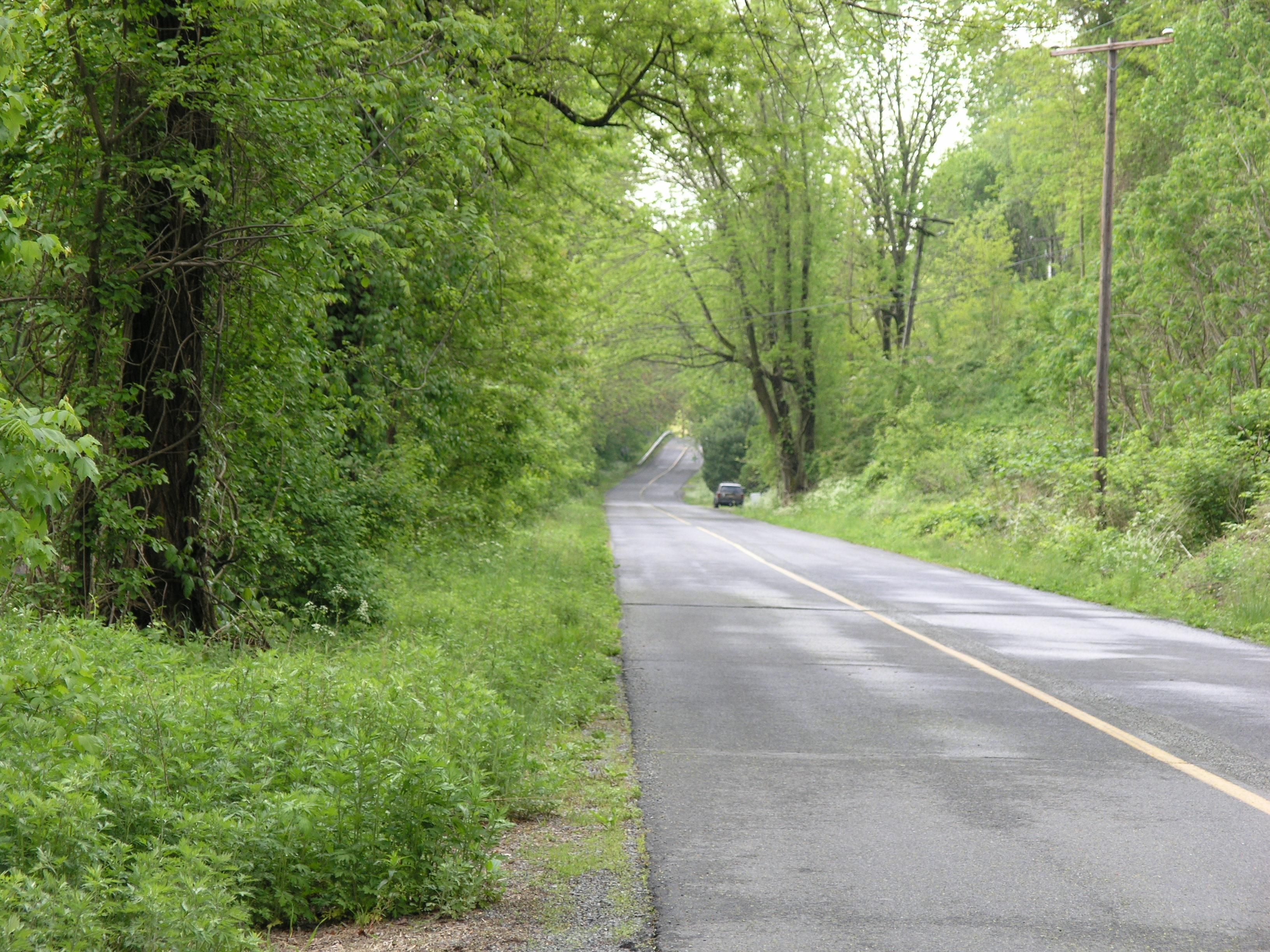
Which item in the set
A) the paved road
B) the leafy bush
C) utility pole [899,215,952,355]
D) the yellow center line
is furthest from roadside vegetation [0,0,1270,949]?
utility pole [899,215,952,355]

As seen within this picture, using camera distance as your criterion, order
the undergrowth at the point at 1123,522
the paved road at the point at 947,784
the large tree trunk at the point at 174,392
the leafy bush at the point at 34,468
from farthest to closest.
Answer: the undergrowth at the point at 1123,522
the large tree trunk at the point at 174,392
the paved road at the point at 947,784
the leafy bush at the point at 34,468

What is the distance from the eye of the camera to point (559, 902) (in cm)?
471

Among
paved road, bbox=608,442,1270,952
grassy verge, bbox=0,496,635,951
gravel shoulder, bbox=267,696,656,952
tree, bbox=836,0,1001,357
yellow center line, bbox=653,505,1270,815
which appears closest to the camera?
grassy verge, bbox=0,496,635,951

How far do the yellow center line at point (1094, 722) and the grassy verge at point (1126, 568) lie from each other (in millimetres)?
3766

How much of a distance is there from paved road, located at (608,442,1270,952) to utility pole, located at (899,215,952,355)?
33733 mm

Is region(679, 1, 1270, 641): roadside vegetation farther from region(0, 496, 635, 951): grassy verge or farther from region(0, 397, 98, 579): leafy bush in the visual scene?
region(0, 397, 98, 579): leafy bush

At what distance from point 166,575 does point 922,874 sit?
20.8ft

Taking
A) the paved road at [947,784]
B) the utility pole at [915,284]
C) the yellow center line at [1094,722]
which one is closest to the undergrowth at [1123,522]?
the paved road at [947,784]

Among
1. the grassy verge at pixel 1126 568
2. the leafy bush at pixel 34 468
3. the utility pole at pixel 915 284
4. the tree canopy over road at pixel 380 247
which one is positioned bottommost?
the grassy verge at pixel 1126 568

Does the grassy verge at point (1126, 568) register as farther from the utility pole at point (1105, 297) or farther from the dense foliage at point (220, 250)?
the dense foliage at point (220, 250)

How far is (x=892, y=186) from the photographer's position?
1752 inches

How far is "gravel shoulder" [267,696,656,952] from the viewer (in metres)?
4.27

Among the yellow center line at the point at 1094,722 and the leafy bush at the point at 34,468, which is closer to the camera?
the leafy bush at the point at 34,468

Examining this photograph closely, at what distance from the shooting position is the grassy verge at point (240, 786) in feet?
12.6
